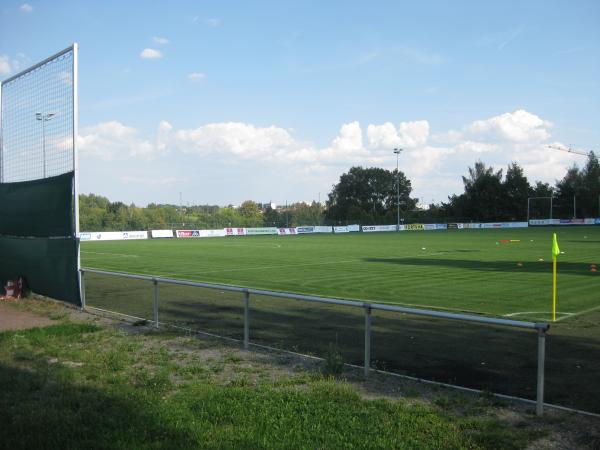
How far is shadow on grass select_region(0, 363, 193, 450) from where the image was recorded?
4.41m

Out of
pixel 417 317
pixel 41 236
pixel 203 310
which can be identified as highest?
pixel 41 236

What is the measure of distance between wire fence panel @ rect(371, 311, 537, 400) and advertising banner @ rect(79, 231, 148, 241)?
1905 inches

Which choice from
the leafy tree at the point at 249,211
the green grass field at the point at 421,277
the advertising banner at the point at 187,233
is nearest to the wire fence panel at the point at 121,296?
the green grass field at the point at 421,277

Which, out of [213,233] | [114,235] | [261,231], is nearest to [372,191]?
[261,231]

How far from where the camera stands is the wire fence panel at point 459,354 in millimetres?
6628

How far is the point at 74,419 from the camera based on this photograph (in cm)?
490

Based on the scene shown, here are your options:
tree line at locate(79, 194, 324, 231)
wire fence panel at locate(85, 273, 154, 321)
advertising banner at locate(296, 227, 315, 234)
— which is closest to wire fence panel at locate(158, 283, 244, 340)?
wire fence panel at locate(85, 273, 154, 321)

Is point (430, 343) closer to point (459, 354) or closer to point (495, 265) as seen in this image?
point (459, 354)

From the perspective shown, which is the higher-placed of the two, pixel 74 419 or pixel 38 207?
pixel 38 207

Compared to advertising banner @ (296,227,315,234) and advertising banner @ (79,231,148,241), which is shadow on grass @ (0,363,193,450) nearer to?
advertising banner @ (79,231,148,241)

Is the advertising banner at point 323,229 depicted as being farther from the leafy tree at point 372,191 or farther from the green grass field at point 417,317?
the green grass field at point 417,317

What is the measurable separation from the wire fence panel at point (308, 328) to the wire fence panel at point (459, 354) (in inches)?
16.0

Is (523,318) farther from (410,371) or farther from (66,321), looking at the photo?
(66,321)

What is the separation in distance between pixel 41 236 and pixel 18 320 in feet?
8.46
